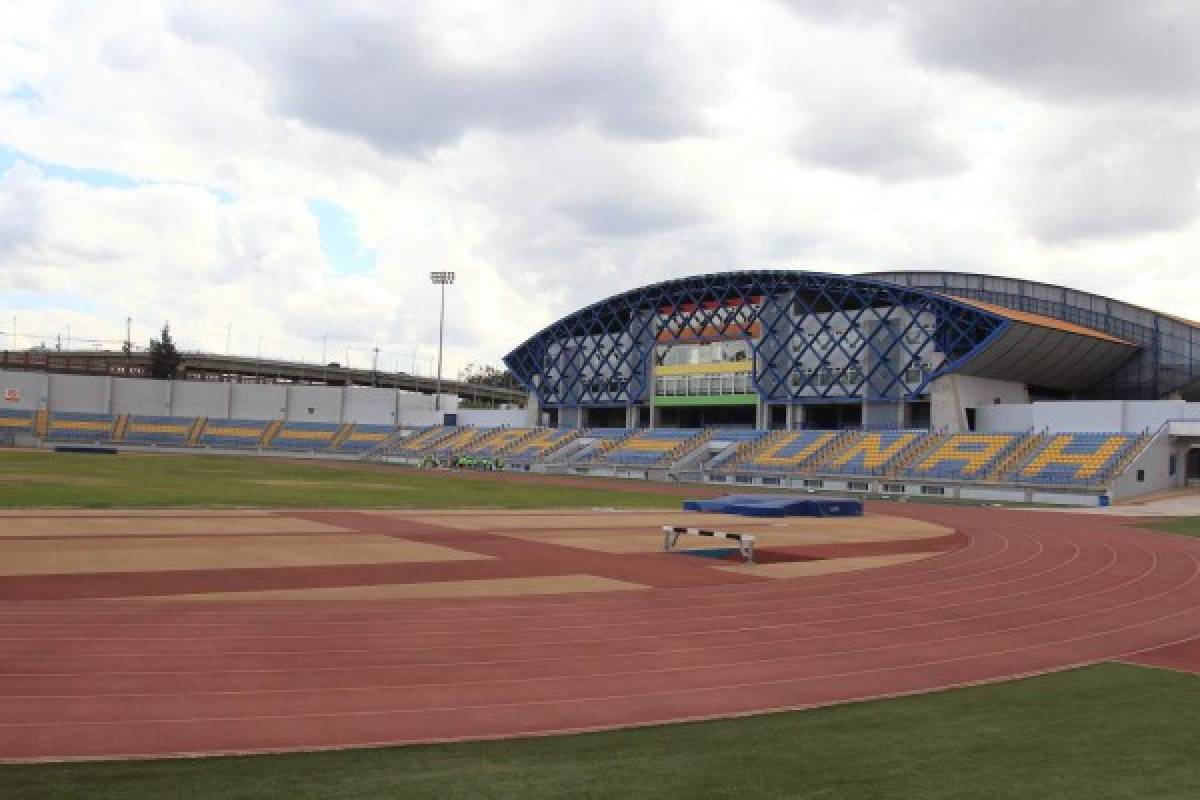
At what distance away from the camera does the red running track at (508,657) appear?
1016 cm

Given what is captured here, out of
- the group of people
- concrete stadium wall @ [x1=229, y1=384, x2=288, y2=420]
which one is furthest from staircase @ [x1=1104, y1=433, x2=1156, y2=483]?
concrete stadium wall @ [x1=229, y1=384, x2=288, y2=420]

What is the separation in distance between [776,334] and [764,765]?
76856mm

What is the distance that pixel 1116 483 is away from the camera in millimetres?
54406

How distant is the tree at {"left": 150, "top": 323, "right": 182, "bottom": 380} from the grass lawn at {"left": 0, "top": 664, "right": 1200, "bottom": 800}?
144 metres

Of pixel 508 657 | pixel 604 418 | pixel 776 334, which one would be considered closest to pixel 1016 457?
pixel 776 334

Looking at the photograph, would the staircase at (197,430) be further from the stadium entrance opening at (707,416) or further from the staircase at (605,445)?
the stadium entrance opening at (707,416)

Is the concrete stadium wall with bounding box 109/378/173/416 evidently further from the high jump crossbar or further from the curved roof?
the high jump crossbar

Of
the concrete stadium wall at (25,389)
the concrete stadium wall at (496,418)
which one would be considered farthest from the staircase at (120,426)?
the concrete stadium wall at (496,418)

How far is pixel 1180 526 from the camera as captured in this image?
40188 mm

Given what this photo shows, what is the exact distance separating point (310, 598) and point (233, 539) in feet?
33.3

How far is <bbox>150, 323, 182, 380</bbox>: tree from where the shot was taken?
455 feet

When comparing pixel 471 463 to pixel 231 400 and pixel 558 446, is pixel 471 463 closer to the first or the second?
pixel 558 446

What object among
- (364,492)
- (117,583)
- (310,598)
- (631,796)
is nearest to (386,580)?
(310,598)

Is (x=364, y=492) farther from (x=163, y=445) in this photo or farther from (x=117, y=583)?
(x=163, y=445)
